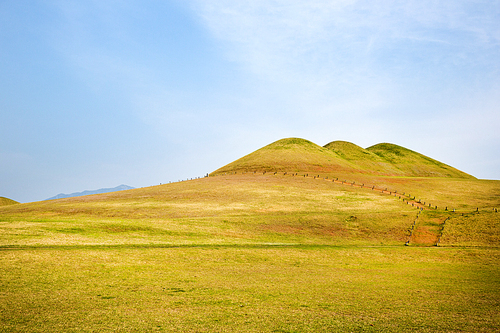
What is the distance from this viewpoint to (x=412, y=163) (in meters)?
156

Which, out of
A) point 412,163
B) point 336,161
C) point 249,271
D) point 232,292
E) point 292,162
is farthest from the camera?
point 412,163

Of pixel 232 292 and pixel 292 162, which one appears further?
pixel 292 162

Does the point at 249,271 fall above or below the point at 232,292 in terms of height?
below

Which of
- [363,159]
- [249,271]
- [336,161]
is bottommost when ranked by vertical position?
[249,271]

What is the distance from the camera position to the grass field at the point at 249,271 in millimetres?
10828

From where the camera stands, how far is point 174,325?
33.6 ft

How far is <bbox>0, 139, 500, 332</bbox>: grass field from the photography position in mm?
10828

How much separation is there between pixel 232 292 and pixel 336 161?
380 feet

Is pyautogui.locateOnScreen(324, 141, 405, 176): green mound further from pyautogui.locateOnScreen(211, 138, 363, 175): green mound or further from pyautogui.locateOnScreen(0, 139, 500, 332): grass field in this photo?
pyautogui.locateOnScreen(0, 139, 500, 332): grass field

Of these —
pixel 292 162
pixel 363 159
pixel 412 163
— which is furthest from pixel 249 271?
pixel 412 163

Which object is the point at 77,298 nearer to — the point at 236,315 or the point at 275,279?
the point at 236,315

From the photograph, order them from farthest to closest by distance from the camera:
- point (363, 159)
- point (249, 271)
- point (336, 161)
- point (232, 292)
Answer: point (363, 159) < point (336, 161) < point (249, 271) < point (232, 292)

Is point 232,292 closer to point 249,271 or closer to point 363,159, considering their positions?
point 249,271

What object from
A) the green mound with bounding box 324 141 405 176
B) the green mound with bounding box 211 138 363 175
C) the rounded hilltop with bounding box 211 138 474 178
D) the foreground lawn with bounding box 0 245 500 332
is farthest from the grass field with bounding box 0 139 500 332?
the green mound with bounding box 324 141 405 176
